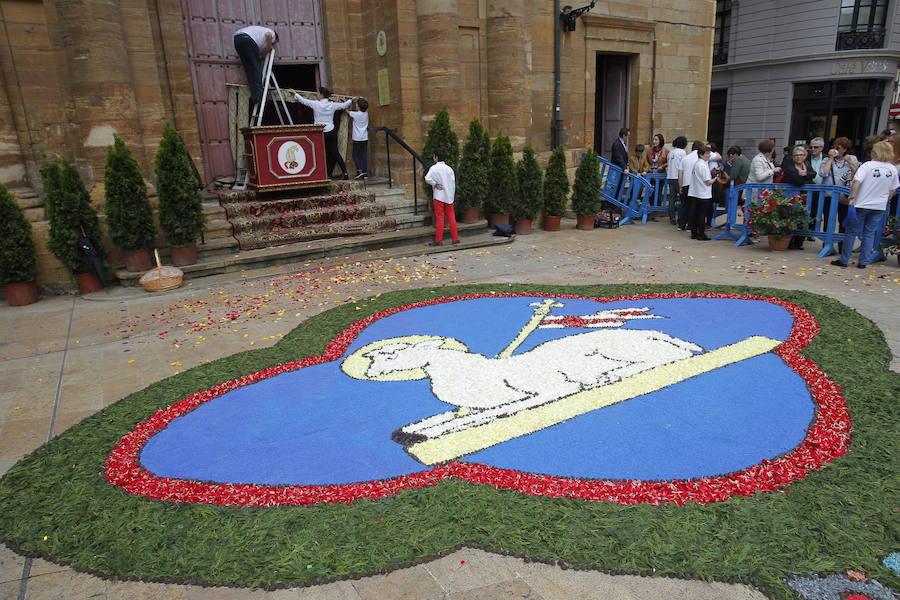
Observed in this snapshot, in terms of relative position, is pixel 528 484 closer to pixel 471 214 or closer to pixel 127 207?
pixel 127 207

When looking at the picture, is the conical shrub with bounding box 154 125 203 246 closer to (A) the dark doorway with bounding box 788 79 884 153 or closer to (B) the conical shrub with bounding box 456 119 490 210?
(B) the conical shrub with bounding box 456 119 490 210

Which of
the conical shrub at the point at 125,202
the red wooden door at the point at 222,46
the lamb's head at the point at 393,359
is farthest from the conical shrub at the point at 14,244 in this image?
the lamb's head at the point at 393,359

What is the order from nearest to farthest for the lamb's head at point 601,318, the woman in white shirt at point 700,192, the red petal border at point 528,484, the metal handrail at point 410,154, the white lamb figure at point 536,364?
1. the red petal border at point 528,484
2. the white lamb figure at point 536,364
3. the lamb's head at point 601,318
4. the woman in white shirt at point 700,192
5. the metal handrail at point 410,154

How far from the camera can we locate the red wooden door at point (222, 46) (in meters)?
9.92

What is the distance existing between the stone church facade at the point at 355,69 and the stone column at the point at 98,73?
15mm

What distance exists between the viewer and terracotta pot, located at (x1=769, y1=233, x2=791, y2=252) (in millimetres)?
8508

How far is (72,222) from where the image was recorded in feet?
23.8

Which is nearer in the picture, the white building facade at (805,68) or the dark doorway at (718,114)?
the white building facade at (805,68)

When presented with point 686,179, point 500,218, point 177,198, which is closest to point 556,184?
point 500,218

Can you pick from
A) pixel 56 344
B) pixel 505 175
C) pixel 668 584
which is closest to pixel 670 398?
pixel 668 584

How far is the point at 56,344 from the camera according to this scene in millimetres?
5715

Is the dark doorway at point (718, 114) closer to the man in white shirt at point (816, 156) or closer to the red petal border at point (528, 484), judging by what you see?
the man in white shirt at point (816, 156)

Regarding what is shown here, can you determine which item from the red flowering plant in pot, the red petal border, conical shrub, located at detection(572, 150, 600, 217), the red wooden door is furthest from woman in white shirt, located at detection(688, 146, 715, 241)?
the red wooden door

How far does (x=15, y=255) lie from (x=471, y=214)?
649cm
